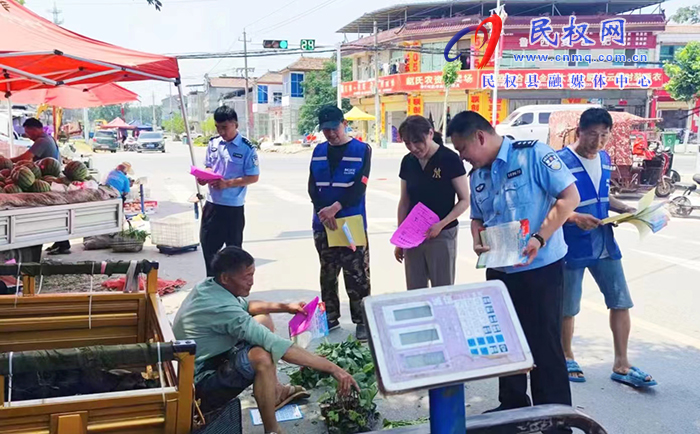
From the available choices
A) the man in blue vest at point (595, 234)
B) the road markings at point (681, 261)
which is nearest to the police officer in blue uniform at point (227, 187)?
the man in blue vest at point (595, 234)

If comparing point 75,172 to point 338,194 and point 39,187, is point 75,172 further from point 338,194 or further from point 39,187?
point 338,194

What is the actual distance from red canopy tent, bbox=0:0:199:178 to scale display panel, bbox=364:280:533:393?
14.4 ft

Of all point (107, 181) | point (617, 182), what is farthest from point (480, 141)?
point (617, 182)

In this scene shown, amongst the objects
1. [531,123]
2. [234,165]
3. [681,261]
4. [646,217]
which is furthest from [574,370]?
[531,123]

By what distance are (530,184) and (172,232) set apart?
626 centimetres

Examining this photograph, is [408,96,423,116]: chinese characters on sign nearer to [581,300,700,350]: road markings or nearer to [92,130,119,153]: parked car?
[92,130,119,153]: parked car

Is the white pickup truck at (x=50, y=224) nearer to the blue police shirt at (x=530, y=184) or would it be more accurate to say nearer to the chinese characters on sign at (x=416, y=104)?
the blue police shirt at (x=530, y=184)

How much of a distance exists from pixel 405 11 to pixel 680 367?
123ft

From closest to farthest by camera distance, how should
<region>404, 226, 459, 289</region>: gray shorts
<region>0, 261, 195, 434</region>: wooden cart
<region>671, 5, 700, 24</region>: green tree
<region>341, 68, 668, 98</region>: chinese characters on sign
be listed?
<region>0, 261, 195, 434</region>: wooden cart, <region>404, 226, 459, 289</region>: gray shorts, <region>341, 68, 668, 98</region>: chinese characters on sign, <region>671, 5, 700, 24</region>: green tree

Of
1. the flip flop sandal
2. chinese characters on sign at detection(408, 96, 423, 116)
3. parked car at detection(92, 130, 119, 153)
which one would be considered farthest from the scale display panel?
parked car at detection(92, 130, 119, 153)

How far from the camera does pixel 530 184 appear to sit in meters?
3.10

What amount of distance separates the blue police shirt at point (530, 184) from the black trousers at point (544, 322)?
63 mm

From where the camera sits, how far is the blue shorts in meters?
3.95

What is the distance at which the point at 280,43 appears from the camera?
76.4 ft
